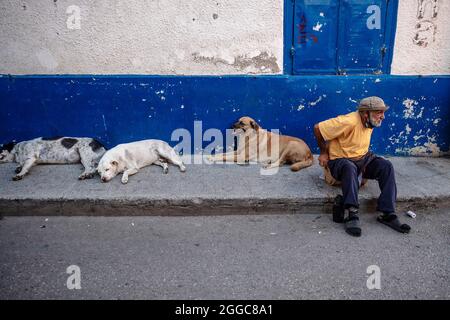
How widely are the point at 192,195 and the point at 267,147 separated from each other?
1.50 m

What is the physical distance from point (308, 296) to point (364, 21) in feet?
12.9

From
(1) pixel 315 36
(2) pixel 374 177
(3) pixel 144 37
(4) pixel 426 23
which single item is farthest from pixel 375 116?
(3) pixel 144 37

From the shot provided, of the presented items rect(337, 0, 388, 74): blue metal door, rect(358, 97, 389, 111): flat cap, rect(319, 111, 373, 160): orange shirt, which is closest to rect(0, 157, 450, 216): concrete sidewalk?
rect(319, 111, 373, 160): orange shirt

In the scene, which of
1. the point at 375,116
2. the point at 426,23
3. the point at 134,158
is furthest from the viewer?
the point at 426,23

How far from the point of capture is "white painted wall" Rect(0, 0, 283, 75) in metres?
4.98

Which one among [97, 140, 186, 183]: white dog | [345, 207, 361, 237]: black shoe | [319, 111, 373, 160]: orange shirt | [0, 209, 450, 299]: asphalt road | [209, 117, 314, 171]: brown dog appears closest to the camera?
[0, 209, 450, 299]: asphalt road

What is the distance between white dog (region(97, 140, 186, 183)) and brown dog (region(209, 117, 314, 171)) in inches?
36.1

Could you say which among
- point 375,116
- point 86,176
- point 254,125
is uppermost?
point 375,116

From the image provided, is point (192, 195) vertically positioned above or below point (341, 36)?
below

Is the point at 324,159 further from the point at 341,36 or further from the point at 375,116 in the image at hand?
the point at 341,36

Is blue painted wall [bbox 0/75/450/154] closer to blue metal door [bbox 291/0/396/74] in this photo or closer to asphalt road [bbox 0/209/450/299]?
blue metal door [bbox 291/0/396/74]

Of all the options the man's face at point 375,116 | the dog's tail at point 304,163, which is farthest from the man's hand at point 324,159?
the dog's tail at point 304,163

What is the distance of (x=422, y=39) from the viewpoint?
5.14 meters
